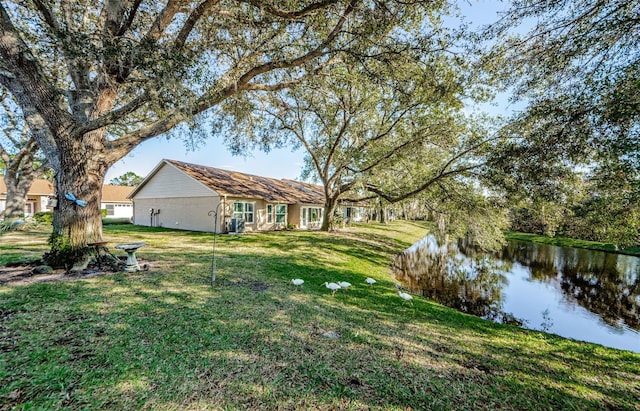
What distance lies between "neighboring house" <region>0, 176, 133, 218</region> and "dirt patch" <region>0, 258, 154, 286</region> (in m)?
24.8

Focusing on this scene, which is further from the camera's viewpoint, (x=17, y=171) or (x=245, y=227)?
(x=245, y=227)

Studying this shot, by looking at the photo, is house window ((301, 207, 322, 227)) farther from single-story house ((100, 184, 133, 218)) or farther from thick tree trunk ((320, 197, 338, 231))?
single-story house ((100, 184, 133, 218))

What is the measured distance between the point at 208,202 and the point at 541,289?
17912mm

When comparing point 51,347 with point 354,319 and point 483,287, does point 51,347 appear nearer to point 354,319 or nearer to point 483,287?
point 354,319

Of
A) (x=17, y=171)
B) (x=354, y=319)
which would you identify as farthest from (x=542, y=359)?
(x=17, y=171)

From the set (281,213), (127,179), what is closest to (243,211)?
(281,213)

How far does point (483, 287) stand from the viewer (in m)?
10.7

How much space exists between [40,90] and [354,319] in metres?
7.80

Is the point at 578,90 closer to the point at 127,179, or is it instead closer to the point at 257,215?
the point at 257,215

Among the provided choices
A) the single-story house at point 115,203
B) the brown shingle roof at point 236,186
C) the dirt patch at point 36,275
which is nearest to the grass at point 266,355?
Result: the dirt patch at point 36,275

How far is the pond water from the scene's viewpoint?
757 centimetres

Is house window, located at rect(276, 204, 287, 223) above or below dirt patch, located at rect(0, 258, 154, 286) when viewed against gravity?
above

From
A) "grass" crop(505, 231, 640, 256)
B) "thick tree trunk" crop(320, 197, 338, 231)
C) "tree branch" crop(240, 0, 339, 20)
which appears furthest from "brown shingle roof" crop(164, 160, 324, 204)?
"grass" crop(505, 231, 640, 256)

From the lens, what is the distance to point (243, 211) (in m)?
18.0
